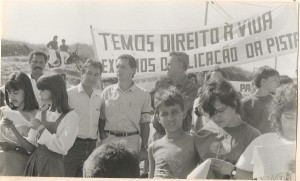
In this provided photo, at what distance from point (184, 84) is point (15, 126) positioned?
111 cm

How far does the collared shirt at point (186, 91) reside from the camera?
10.4 ft

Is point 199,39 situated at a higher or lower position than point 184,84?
higher

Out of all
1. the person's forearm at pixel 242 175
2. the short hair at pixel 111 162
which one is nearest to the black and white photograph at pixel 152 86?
the person's forearm at pixel 242 175

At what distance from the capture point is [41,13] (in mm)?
3203

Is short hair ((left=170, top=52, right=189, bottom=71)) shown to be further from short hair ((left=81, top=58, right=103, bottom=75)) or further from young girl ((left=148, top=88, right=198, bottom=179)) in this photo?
short hair ((left=81, top=58, right=103, bottom=75))

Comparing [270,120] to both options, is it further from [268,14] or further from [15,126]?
[15,126]

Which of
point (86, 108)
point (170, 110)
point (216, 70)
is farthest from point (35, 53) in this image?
point (216, 70)

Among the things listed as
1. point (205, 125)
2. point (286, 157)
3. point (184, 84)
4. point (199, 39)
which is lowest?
point (286, 157)

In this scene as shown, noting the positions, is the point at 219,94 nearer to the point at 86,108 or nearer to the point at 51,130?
the point at 86,108

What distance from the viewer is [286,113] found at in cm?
319

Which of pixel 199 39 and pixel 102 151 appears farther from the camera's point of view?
pixel 199 39

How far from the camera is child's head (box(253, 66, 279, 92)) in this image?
320cm

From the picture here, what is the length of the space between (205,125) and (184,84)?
0.97 ft

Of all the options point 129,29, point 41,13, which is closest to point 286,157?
point 129,29
